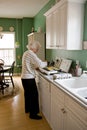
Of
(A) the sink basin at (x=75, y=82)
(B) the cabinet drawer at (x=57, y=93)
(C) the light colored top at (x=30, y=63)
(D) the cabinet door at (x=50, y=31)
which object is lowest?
(B) the cabinet drawer at (x=57, y=93)

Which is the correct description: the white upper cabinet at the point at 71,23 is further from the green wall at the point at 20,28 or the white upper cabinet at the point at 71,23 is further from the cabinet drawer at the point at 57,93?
the green wall at the point at 20,28

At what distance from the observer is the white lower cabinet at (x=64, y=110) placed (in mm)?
1619

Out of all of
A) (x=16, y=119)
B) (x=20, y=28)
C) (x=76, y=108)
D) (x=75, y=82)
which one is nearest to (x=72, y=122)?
(x=76, y=108)

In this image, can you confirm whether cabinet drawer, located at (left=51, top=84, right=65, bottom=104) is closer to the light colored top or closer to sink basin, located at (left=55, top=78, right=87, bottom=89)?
sink basin, located at (left=55, top=78, right=87, bottom=89)

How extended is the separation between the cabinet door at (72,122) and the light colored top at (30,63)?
4.28 feet

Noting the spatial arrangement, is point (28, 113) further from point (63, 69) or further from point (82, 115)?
point (82, 115)

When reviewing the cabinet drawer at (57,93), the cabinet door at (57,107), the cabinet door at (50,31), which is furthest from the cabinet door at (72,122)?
the cabinet door at (50,31)

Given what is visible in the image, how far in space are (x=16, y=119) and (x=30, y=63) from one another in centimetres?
115

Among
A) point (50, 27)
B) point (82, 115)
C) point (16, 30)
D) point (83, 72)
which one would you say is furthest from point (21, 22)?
point (82, 115)

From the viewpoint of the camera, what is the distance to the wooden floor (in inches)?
114

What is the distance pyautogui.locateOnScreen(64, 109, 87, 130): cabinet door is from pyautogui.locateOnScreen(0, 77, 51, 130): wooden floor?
3.18ft

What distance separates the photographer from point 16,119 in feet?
10.6

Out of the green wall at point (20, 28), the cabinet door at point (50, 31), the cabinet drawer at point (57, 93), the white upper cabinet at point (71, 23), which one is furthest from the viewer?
the green wall at point (20, 28)

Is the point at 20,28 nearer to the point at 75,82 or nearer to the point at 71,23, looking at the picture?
the point at 71,23
